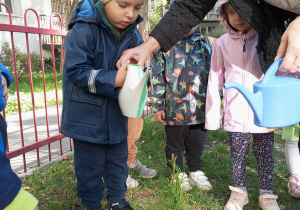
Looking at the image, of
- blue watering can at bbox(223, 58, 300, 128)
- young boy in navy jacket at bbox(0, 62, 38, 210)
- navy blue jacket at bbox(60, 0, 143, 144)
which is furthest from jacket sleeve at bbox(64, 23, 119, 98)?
young boy in navy jacket at bbox(0, 62, 38, 210)

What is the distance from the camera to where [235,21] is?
6.44 ft

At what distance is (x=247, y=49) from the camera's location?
6.56ft

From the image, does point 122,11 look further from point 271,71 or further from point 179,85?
point 179,85

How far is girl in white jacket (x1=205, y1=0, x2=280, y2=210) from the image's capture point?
1998 mm

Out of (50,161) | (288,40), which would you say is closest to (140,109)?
(288,40)

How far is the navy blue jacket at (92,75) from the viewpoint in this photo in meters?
1.56

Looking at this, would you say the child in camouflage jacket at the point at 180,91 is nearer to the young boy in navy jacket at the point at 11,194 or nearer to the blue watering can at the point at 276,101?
the blue watering can at the point at 276,101

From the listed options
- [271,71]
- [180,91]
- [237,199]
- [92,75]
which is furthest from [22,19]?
[271,71]

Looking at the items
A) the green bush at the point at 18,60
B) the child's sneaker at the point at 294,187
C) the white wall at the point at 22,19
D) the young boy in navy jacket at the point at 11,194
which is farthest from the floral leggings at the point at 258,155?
the white wall at the point at 22,19

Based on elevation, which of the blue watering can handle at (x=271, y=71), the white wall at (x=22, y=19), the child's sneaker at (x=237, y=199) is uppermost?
the white wall at (x=22, y=19)

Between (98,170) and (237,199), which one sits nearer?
(98,170)

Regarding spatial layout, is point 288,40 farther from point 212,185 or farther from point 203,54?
point 212,185

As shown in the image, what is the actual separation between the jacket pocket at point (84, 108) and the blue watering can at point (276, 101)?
2.80ft

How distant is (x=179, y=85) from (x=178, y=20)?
0.79 m
